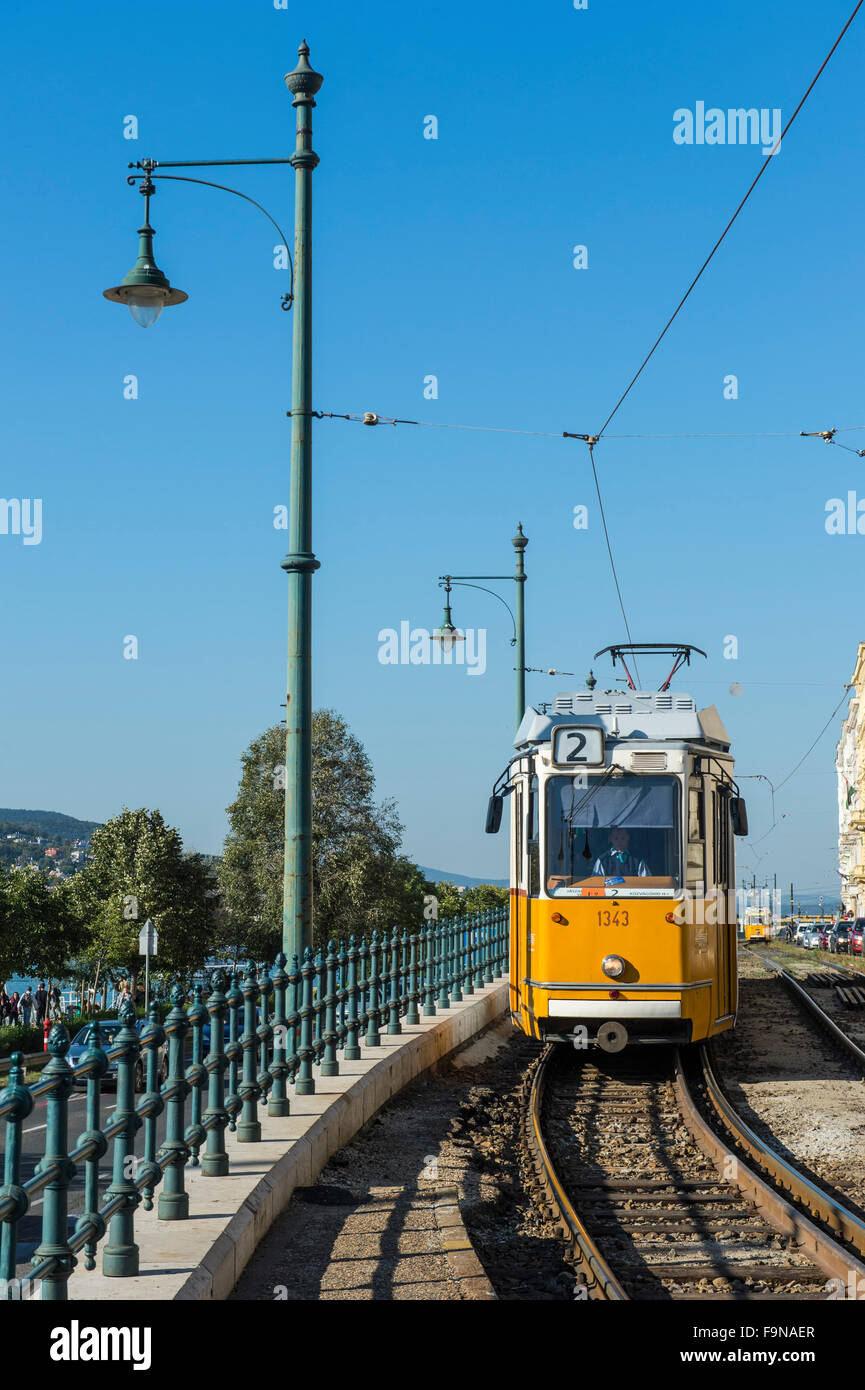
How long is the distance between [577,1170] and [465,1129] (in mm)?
1369

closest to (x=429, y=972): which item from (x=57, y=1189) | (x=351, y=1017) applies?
(x=351, y=1017)

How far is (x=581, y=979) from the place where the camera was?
14250mm

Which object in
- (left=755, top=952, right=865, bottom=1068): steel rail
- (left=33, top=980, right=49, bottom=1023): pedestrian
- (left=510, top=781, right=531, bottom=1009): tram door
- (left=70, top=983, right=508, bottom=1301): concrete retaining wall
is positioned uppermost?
(left=510, top=781, right=531, bottom=1009): tram door

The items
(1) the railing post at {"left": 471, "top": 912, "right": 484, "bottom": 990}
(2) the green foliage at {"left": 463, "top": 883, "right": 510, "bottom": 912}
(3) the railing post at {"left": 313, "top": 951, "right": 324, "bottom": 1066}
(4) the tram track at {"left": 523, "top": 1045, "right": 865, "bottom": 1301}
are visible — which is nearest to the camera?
(4) the tram track at {"left": 523, "top": 1045, "right": 865, "bottom": 1301}

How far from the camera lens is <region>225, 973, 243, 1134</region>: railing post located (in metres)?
8.45

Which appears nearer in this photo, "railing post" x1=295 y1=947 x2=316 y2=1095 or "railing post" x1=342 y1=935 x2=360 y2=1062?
"railing post" x1=295 y1=947 x2=316 y2=1095

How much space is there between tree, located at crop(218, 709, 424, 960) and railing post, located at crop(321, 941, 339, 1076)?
52.3m

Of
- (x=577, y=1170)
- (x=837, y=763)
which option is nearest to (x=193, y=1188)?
(x=577, y=1170)

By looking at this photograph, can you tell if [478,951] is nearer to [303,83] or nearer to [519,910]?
[519,910]

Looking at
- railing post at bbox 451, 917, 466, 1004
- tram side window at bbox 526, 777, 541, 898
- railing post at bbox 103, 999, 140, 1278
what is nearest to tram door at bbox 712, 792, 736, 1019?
tram side window at bbox 526, 777, 541, 898

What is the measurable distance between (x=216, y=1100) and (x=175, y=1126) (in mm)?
956

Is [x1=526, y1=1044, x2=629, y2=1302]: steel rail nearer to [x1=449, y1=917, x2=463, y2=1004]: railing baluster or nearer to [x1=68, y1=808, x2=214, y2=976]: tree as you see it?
[x1=449, y1=917, x2=463, y2=1004]: railing baluster

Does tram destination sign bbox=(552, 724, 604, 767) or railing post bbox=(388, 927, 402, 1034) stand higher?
tram destination sign bbox=(552, 724, 604, 767)

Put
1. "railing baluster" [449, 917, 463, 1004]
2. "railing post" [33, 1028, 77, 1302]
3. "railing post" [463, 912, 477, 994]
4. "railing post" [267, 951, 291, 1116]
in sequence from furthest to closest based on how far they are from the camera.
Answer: "railing post" [463, 912, 477, 994] < "railing baluster" [449, 917, 463, 1004] < "railing post" [267, 951, 291, 1116] < "railing post" [33, 1028, 77, 1302]
